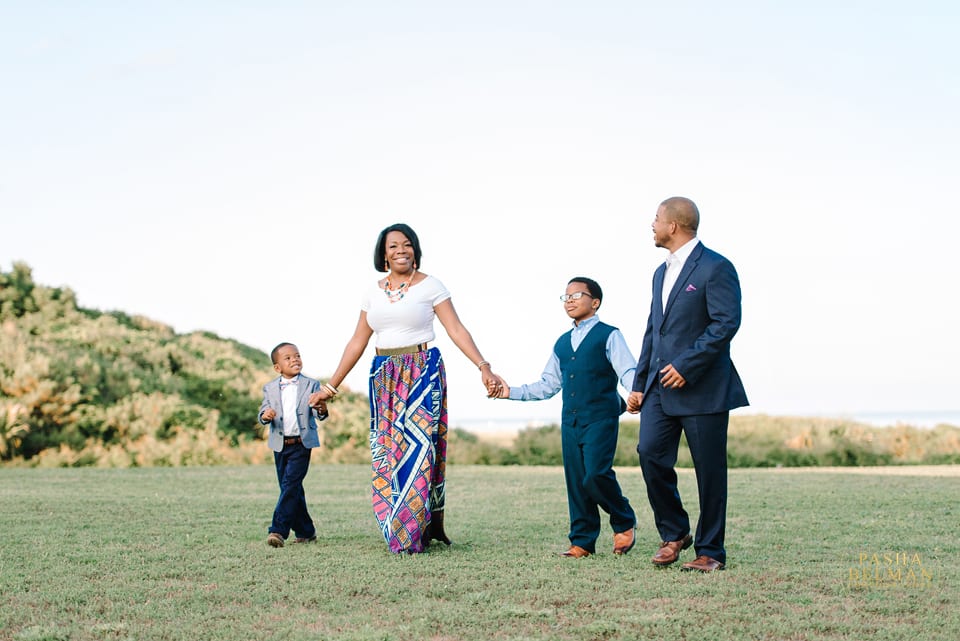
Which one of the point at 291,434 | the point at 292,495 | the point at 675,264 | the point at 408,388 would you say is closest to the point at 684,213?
the point at 675,264

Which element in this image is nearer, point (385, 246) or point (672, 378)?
point (672, 378)

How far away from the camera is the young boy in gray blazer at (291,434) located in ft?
24.9

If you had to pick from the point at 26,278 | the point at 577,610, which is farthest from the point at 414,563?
the point at 26,278

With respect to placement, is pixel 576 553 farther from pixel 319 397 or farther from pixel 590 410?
pixel 319 397

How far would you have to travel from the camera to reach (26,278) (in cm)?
2594

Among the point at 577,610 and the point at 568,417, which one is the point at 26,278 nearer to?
the point at 568,417

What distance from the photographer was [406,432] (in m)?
7.19

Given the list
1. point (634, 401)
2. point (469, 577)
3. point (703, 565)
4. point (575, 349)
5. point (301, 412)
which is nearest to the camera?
point (469, 577)

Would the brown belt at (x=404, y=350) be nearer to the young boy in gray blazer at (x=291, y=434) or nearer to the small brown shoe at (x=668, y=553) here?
the young boy in gray blazer at (x=291, y=434)

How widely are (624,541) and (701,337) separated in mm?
→ 1692

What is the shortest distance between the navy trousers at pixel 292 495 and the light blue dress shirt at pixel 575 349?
169 cm

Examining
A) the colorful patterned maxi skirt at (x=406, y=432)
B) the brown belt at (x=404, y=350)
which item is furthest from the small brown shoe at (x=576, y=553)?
the brown belt at (x=404, y=350)

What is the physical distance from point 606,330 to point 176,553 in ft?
10.6

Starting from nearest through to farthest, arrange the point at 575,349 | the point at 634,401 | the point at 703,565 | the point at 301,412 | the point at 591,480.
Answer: the point at 703,565, the point at 634,401, the point at 591,480, the point at 575,349, the point at 301,412
